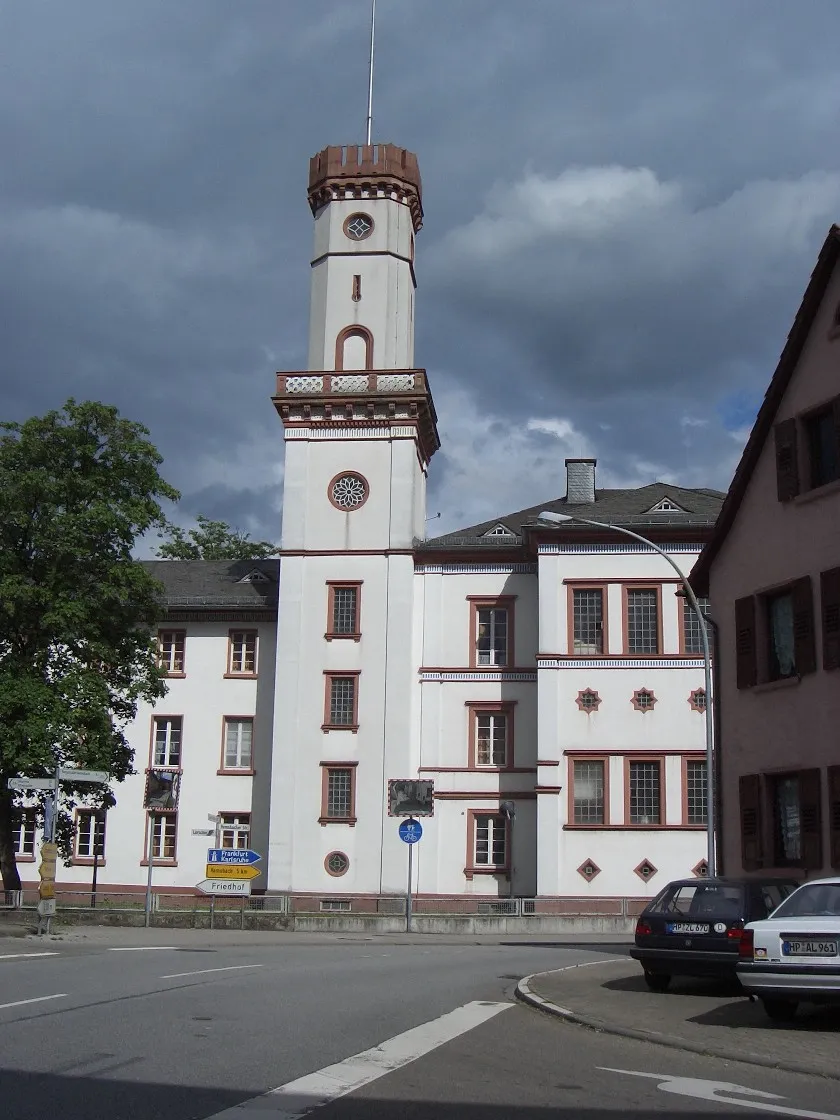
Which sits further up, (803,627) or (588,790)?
(803,627)

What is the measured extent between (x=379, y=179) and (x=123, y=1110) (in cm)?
4300

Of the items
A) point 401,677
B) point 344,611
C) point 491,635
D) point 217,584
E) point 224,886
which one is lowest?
point 224,886

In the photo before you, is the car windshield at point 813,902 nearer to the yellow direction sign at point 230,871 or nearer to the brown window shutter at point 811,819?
the brown window shutter at point 811,819

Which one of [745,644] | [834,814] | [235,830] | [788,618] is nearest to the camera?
[834,814]

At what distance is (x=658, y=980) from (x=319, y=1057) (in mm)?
7536

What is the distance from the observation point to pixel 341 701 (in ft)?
142

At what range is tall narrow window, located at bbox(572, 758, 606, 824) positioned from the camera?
41.5 m

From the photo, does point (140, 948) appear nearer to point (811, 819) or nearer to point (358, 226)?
point (811, 819)

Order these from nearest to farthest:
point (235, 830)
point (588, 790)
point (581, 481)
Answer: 1. point (588, 790)
2. point (235, 830)
3. point (581, 481)

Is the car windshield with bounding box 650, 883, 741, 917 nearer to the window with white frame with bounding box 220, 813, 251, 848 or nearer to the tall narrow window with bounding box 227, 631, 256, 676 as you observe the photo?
the window with white frame with bounding box 220, 813, 251, 848

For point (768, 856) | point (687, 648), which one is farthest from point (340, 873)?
point (768, 856)

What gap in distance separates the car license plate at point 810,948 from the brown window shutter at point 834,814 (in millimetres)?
8688

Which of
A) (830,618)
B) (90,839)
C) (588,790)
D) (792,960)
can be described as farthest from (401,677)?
(792,960)

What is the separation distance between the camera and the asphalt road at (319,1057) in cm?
830
